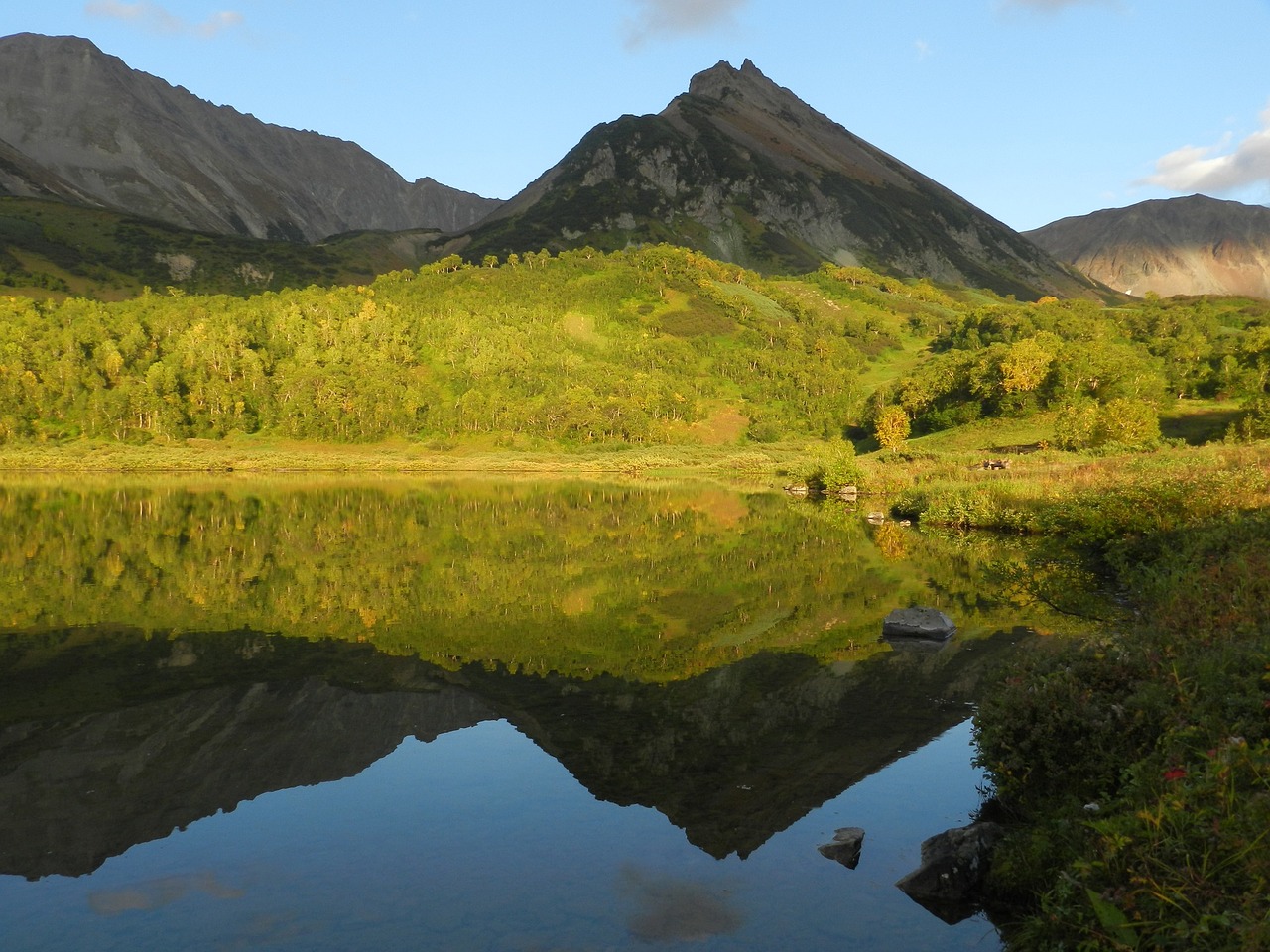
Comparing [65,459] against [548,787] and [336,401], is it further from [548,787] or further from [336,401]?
[548,787]

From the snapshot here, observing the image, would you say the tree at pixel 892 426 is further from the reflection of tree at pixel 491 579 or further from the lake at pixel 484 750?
the lake at pixel 484 750

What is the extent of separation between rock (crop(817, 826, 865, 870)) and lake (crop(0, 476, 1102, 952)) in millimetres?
182

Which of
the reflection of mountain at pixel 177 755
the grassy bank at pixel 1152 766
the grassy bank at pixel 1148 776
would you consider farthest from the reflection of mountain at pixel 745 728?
the grassy bank at pixel 1148 776

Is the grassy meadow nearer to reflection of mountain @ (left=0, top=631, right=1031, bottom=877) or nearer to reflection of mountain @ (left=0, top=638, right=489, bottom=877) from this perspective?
reflection of mountain @ (left=0, top=631, right=1031, bottom=877)

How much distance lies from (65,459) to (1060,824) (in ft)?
463

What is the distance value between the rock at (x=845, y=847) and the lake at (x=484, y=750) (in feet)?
0.60

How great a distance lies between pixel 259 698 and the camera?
64.3 feet

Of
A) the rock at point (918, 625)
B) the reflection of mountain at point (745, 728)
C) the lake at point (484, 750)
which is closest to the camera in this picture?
the lake at point (484, 750)

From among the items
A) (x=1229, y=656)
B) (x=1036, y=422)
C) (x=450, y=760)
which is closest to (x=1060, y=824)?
(x=1229, y=656)

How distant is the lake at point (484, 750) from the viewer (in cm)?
1069

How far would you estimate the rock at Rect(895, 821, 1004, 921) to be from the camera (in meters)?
10.5

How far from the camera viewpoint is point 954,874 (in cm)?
1070

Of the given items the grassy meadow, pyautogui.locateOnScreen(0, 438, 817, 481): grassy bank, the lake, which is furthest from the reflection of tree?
pyautogui.locateOnScreen(0, 438, 817, 481): grassy bank

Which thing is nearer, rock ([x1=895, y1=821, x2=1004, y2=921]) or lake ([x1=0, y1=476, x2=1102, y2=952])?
rock ([x1=895, y1=821, x2=1004, y2=921])
